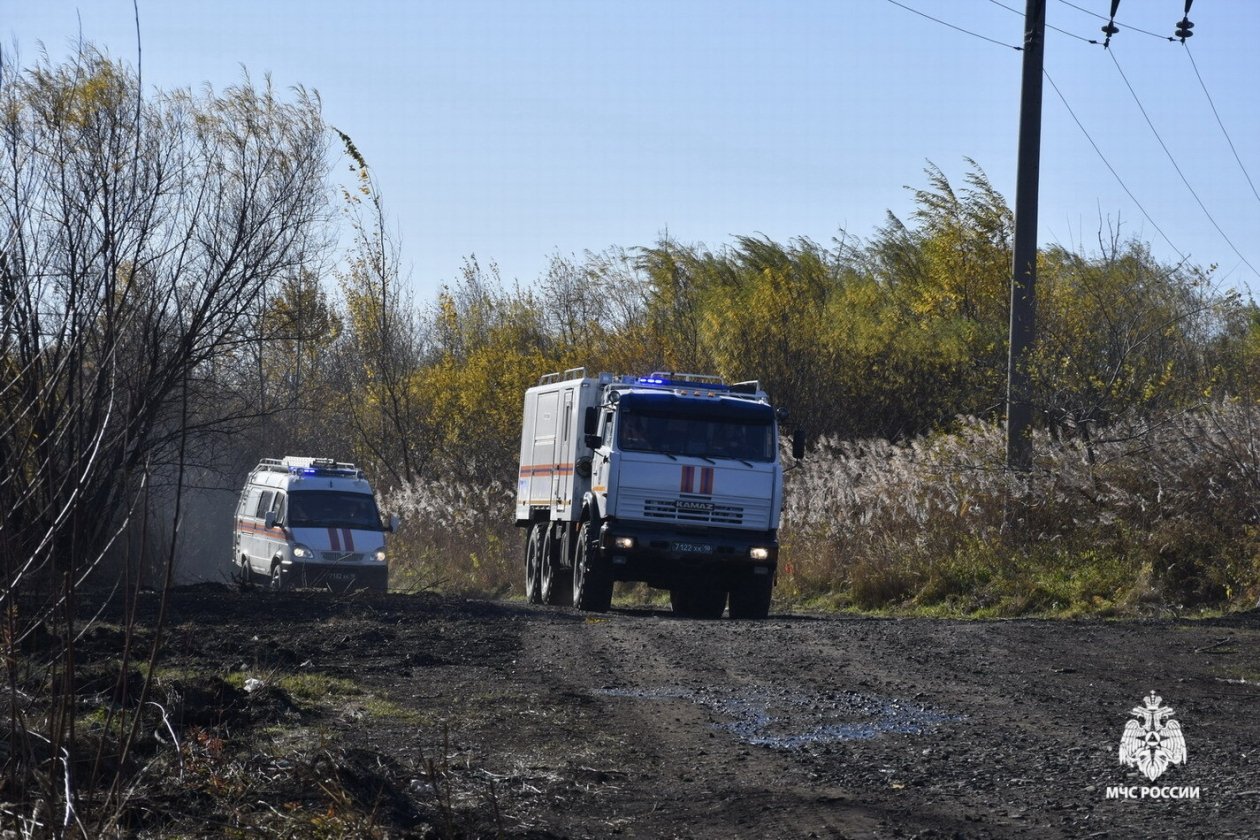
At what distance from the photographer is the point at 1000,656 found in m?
12.4

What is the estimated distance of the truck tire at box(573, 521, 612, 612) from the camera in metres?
19.9

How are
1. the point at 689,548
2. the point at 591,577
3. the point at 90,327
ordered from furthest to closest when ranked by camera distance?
the point at 591,577 → the point at 689,548 → the point at 90,327

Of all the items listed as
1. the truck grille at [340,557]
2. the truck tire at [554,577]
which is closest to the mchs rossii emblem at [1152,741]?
the truck tire at [554,577]

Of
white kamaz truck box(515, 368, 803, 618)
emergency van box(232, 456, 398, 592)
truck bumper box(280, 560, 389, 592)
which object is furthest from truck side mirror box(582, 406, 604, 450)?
truck bumper box(280, 560, 389, 592)

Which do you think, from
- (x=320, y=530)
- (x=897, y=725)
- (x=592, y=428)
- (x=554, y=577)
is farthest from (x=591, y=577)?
(x=897, y=725)

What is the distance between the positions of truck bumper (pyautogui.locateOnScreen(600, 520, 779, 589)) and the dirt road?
3536 mm

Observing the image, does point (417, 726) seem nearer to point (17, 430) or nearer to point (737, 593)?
point (17, 430)

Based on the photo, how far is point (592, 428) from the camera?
20.2m

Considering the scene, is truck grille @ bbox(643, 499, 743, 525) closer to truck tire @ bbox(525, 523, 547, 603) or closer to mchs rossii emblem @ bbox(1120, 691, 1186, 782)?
truck tire @ bbox(525, 523, 547, 603)

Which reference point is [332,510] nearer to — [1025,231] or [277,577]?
[277,577]

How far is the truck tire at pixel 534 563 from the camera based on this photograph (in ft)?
78.4

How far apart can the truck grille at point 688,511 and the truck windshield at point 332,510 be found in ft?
28.5

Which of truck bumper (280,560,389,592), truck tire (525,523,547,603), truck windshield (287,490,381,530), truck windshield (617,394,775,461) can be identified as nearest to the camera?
truck windshield (617,394,775,461)

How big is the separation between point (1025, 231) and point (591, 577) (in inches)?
299
